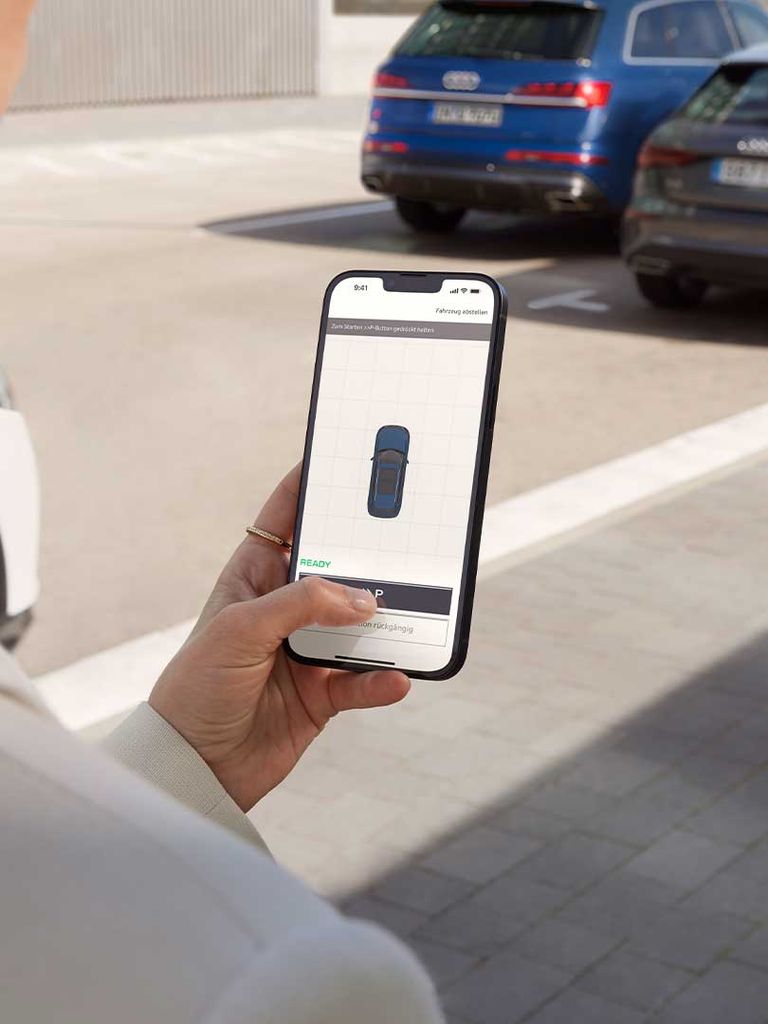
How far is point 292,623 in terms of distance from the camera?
163cm

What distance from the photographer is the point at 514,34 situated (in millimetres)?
12109

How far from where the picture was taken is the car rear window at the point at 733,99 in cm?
956

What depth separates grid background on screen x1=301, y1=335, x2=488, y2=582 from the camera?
6.13 feet

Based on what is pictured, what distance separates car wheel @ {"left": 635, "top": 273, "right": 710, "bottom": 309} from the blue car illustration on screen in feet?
28.2

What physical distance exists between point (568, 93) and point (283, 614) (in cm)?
1057

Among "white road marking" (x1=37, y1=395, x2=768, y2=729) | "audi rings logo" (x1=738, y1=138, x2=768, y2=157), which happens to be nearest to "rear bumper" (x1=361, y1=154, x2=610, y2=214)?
"audi rings logo" (x1=738, y1=138, x2=768, y2=157)

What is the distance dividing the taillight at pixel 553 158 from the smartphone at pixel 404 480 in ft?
32.6

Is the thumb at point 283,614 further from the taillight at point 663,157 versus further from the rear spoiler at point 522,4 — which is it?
the rear spoiler at point 522,4

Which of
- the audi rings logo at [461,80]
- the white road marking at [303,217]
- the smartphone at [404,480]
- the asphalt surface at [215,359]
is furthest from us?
the white road marking at [303,217]

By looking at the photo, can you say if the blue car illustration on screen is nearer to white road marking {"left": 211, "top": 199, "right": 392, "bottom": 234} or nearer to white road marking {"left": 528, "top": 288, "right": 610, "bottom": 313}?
white road marking {"left": 528, "top": 288, "right": 610, "bottom": 313}

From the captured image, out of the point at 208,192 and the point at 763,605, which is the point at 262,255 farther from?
the point at 763,605

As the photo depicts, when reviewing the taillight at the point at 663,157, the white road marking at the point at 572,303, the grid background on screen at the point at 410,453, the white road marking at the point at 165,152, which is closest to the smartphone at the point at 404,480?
the grid background on screen at the point at 410,453

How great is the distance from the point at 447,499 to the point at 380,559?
0.10 metres

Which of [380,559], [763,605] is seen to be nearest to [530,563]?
[763,605]
